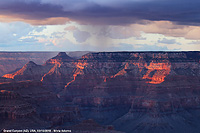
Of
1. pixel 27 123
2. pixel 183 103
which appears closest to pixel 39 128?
pixel 27 123

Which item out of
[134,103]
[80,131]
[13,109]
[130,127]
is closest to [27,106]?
[13,109]

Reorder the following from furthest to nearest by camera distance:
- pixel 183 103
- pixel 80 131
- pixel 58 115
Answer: pixel 183 103 < pixel 58 115 < pixel 80 131

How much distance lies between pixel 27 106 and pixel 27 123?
7369mm

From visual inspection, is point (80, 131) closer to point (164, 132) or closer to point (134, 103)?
point (164, 132)

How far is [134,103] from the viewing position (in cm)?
19825

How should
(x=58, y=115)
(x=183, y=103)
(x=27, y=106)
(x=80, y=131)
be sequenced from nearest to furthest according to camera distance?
(x=80, y=131) → (x=27, y=106) → (x=58, y=115) → (x=183, y=103)

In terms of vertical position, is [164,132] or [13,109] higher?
[13,109]

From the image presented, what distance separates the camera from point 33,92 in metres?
161

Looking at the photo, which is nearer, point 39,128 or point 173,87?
point 39,128

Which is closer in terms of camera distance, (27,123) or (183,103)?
(27,123)

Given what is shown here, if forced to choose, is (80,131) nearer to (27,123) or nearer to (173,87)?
(27,123)

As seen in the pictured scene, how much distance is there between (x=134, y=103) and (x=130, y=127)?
1900 centimetres

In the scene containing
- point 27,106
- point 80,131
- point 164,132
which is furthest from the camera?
point 164,132

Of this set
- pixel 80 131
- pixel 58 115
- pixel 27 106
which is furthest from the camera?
pixel 58 115
